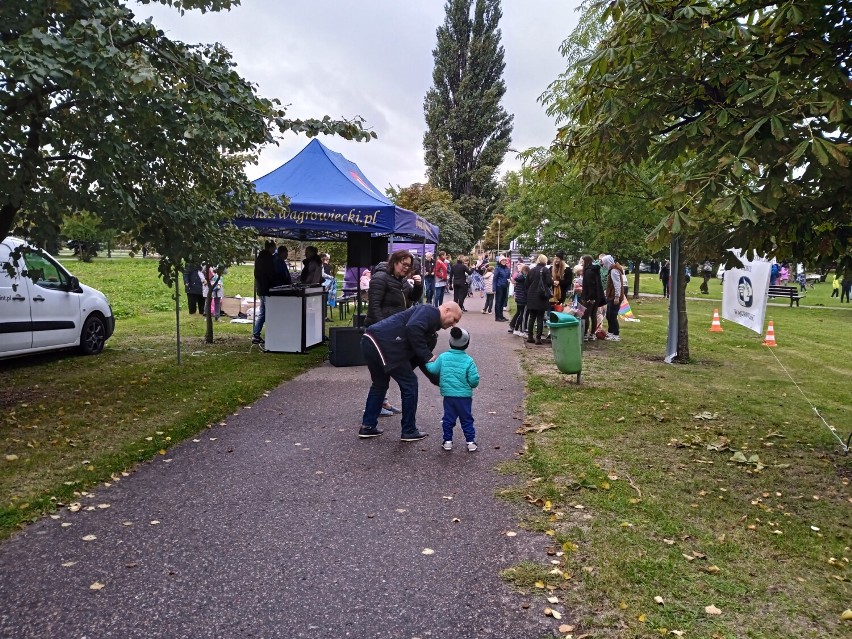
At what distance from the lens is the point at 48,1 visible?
221 inches

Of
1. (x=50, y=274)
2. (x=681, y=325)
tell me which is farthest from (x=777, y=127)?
(x=50, y=274)

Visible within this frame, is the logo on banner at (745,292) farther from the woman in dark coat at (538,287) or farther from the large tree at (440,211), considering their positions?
the large tree at (440,211)

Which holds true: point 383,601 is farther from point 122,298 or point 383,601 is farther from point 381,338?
point 122,298

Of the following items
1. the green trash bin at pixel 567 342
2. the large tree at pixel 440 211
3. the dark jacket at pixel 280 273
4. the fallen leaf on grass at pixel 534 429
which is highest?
the large tree at pixel 440 211

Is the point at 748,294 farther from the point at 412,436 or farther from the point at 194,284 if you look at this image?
the point at 194,284

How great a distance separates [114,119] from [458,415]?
4266mm

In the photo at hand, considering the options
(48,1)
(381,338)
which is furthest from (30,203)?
(381,338)

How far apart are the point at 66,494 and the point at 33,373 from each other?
5684mm

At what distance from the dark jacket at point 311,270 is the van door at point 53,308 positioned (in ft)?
13.7

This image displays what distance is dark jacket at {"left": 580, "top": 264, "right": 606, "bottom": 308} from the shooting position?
12828 mm

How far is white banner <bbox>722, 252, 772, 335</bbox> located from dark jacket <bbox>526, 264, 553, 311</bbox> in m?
4.27

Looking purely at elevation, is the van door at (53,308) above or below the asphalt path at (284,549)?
above

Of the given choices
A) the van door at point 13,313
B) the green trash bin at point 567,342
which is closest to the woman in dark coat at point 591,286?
the green trash bin at point 567,342

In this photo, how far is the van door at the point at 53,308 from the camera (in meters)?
9.76
